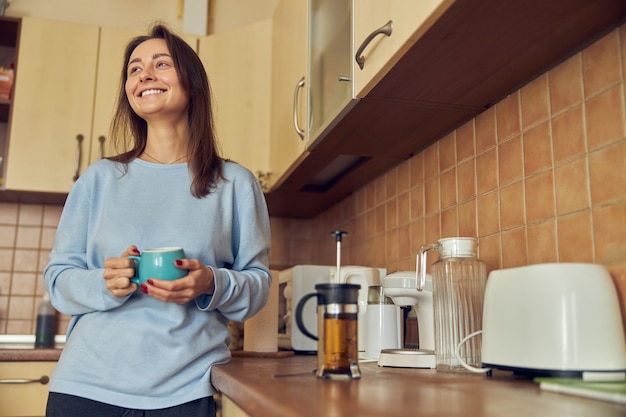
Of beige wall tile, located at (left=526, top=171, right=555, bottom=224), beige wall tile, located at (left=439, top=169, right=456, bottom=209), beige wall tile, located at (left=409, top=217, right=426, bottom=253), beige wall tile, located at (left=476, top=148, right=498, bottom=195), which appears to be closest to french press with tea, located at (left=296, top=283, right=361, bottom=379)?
beige wall tile, located at (left=526, top=171, right=555, bottom=224)

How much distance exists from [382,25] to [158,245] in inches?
22.9

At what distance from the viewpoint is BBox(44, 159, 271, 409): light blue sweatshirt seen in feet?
3.73

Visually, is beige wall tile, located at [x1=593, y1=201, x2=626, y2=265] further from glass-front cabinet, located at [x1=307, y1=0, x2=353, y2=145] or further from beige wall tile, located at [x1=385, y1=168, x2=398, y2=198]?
beige wall tile, located at [x1=385, y1=168, x2=398, y2=198]

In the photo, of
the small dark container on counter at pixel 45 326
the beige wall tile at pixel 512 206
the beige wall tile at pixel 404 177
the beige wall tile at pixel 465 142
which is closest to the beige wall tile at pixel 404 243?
the beige wall tile at pixel 404 177

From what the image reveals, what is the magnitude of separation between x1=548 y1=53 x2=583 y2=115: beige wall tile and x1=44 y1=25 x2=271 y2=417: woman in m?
0.60

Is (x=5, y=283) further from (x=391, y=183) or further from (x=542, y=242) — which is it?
(x=542, y=242)

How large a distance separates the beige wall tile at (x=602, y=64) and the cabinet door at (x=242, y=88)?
58.5 inches

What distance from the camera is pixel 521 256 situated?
128 cm

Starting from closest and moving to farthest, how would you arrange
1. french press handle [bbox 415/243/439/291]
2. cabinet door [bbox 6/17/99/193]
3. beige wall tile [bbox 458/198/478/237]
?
french press handle [bbox 415/243/439/291] → beige wall tile [bbox 458/198/478/237] → cabinet door [bbox 6/17/99/193]

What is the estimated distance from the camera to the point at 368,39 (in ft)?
4.01

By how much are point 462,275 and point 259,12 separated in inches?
Result: 85.9

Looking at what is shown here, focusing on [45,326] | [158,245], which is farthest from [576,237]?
[45,326]

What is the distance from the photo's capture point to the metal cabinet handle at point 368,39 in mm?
1154

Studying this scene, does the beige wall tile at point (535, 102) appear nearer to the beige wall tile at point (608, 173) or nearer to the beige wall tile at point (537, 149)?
the beige wall tile at point (537, 149)
